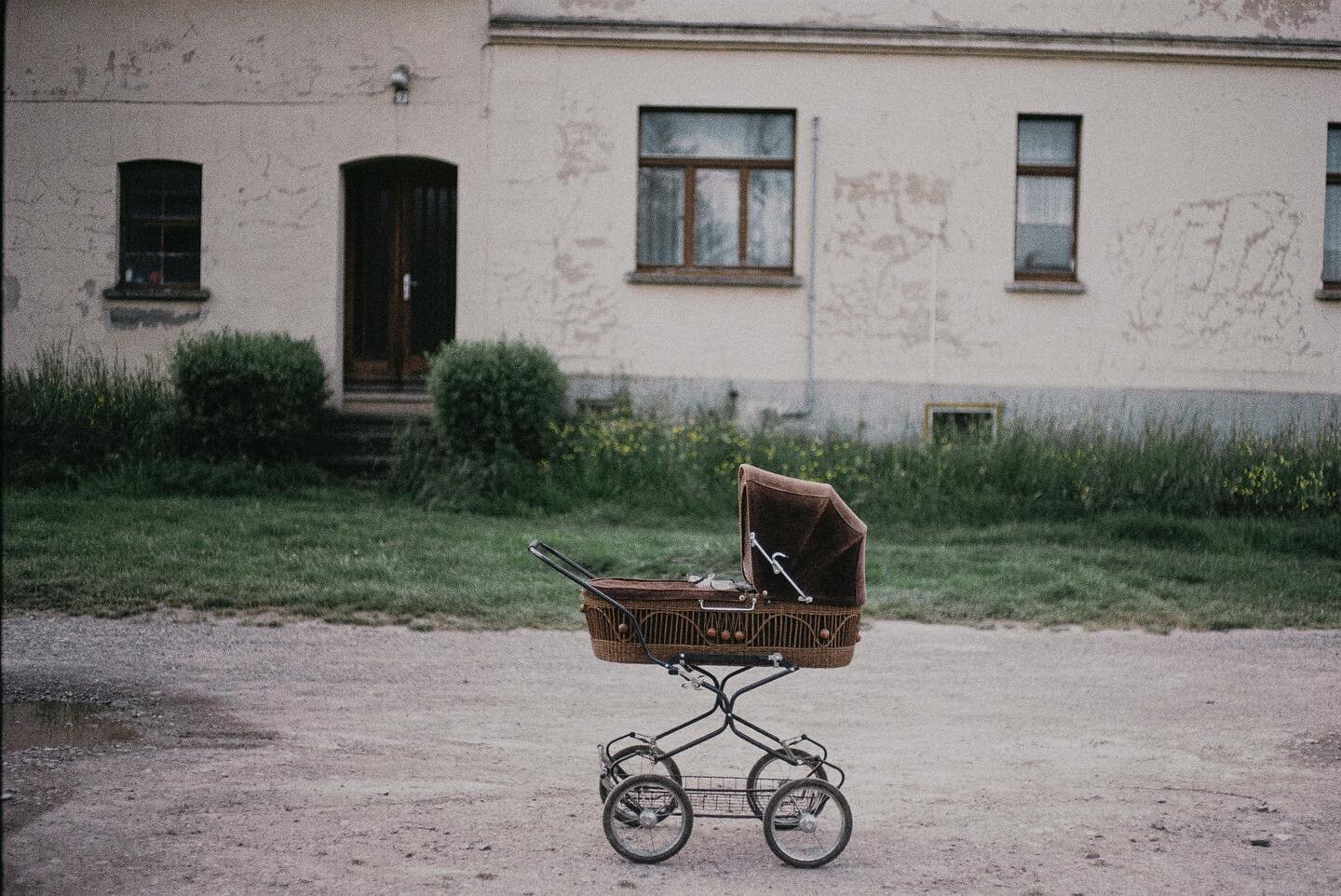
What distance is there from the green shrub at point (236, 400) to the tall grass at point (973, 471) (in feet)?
5.02

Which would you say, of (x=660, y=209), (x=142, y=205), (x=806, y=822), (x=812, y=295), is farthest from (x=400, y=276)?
(x=806, y=822)

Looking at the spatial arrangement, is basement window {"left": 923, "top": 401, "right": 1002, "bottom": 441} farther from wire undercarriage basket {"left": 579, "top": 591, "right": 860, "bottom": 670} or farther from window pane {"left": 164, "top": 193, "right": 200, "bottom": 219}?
wire undercarriage basket {"left": 579, "top": 591, "right": 860, "bottom": 670}

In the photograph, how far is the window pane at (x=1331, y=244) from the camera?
49.8 ft

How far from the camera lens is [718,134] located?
15.2 meters

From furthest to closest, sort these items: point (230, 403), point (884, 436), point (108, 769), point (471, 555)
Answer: point (884, 436) < point (230, 403) < point (471, 555) < point (108, 769)

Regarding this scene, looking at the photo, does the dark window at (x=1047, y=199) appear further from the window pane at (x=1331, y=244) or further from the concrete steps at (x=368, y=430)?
the concrete steps at (x=368, y=430)

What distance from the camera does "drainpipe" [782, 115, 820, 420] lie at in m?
15.0

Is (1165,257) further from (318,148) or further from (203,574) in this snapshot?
(203,574)

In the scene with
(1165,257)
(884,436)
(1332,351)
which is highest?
(1165,257)

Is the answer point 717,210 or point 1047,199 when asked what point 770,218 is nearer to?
point 717,210

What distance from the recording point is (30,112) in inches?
600

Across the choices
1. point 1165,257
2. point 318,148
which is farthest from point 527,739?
point 1165,257

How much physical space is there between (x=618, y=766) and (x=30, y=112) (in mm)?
13955

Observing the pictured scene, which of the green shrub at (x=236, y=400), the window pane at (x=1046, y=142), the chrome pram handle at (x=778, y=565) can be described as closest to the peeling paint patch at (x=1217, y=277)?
the window pane at (x=1046, y=142)
